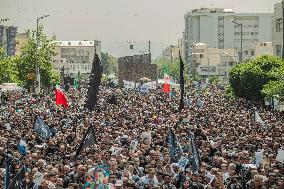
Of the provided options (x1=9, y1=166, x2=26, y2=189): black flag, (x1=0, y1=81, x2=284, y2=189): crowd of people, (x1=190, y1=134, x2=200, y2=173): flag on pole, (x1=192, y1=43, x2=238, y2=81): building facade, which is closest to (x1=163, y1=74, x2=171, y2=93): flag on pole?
(x1=0, y1=81, x2=284, y2=189): crowd of people

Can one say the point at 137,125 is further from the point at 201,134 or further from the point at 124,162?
the point at 124,162

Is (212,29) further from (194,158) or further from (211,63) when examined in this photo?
(194,158)

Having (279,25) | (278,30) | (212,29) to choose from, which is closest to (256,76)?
(279,25)

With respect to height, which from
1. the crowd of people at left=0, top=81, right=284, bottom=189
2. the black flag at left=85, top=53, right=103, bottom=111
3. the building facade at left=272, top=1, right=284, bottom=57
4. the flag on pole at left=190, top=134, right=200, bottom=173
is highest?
the building facade at left=272, top=1, right=284, bottom=57

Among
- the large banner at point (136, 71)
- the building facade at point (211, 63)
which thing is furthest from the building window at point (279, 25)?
the building facade at point (211, 63)

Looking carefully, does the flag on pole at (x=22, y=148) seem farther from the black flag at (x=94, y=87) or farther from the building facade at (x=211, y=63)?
the building facade at (x=211, y=63)

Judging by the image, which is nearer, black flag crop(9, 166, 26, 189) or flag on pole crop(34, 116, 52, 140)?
black flag crop(9, 166, 26, 189)

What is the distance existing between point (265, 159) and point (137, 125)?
11.1 metres

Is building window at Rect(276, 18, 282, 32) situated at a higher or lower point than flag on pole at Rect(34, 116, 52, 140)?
higher

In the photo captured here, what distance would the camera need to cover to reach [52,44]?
7231 centimetres

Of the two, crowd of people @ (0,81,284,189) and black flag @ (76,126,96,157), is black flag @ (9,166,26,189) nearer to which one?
crowd of people @ (0,81,284,189)

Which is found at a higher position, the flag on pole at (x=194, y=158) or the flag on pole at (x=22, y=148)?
the flag on pole at (x=194, y=158)

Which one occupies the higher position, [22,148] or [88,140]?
[88,140]

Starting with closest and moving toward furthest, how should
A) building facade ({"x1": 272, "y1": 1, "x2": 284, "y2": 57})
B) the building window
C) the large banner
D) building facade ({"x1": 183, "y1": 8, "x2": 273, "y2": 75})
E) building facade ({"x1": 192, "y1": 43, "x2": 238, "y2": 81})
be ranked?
the building window → building facade ({"x1": 272, "y1": 1, "x2": 284, "y2": 57}) → the large banner → building facade ({"x1": 192, "y1": 43, "x2": 238, "y2": 81}) → building facade ({"x1": 183, "y1": 8, "x2": 273, "y2": 75})
